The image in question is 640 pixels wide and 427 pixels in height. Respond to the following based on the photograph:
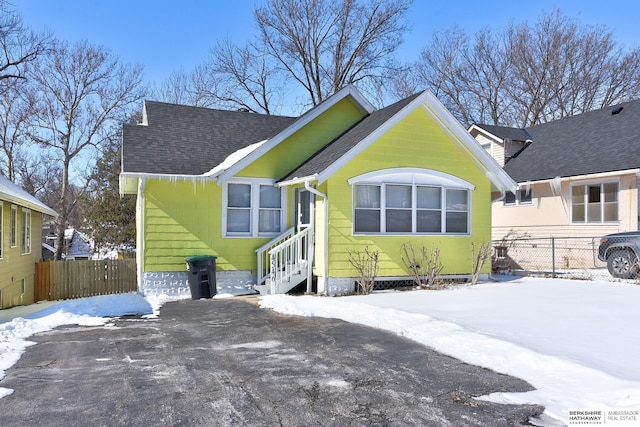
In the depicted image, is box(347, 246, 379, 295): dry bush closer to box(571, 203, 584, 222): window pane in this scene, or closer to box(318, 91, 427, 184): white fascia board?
box(318, 91, 427, 184): white fascia board

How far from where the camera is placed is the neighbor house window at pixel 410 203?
1219cm

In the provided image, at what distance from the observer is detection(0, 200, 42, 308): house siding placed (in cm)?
1299

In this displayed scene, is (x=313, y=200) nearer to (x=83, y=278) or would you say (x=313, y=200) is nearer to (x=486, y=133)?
(x=83, y=278)

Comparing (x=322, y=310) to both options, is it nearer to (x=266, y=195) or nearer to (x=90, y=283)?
(x=266, y=195)

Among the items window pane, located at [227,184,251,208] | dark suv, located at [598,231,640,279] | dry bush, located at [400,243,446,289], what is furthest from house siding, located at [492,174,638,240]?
window pane, located at [227,184,251,208]

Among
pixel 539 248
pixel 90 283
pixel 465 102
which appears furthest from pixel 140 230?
pixel 465 102

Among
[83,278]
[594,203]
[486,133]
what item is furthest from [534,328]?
[486,133]

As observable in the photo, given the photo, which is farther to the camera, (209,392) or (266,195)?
(266,195)

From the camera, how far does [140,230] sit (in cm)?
1258

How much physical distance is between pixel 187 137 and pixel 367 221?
5.74 m

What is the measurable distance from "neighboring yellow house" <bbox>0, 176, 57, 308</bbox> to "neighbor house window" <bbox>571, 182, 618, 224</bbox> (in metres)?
17.8

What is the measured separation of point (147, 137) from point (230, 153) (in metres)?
2.25

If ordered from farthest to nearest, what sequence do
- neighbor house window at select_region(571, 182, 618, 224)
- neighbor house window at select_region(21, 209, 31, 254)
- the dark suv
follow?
neighbor house window at select_region(571, 182, 618, 224) → neighbor house window at select_region(21, 209, 31, 254) → the dark suv

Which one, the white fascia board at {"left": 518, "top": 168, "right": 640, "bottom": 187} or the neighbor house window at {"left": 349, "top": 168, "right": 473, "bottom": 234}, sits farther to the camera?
the white fascia board at {"left": 518, "top": 168, "right": 640, "bottom": 187}
